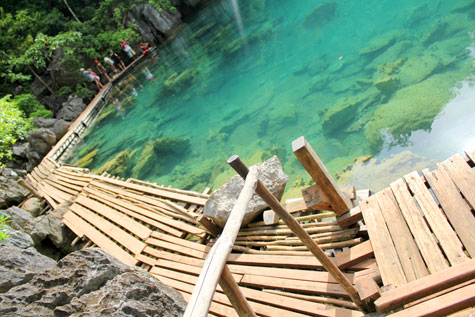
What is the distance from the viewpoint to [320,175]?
3.52 m

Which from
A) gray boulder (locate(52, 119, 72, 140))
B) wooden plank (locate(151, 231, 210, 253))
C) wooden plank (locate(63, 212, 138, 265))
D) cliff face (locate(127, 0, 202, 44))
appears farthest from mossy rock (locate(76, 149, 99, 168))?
cliff face (locate(127, 0, 202, 44))

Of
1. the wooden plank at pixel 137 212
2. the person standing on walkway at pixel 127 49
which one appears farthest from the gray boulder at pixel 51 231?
the person standing on walkway at pixel 127 49

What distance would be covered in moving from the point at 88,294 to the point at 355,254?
2.79 meters

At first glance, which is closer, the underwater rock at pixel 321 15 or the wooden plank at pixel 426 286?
the wooden plank at pixel 426 286

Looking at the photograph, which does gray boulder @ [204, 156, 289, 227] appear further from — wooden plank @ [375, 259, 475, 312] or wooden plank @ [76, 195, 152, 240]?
wooden plank @ [375, 259, 475, 312]

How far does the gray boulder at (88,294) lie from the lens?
8.00 feet

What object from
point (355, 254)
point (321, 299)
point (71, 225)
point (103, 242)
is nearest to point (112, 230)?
point (103, 242)

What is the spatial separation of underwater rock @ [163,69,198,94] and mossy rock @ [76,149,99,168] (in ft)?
18.9

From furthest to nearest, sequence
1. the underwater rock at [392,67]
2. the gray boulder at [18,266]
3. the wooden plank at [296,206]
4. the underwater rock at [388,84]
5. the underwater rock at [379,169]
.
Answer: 1. the underwater rock at [392,67]
2. the underwater rock at [388,84]
3. the underwater rock at [379,169]
4. the wooden plank at [296,206]
5. the gray boulder at [18,266]

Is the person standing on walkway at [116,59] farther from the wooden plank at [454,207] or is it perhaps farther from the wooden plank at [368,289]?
the wooden plank at [368,289]

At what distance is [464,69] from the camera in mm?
7648

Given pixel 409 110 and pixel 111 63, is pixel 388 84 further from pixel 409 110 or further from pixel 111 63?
pixel 111 63

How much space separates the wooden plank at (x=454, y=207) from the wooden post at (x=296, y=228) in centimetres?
107

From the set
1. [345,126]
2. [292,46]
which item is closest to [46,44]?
[292,46]
